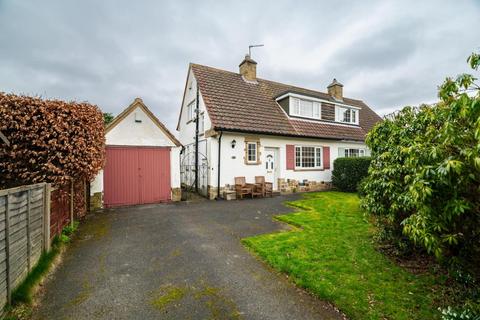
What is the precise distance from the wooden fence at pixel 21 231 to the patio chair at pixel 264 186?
9.02 metres

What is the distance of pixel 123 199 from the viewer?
31.3ft

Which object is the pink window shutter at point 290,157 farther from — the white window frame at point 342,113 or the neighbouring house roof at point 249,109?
the white window frame at point 342,113

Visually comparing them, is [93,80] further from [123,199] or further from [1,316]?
[1,316]

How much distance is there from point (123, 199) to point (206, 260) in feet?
22.3

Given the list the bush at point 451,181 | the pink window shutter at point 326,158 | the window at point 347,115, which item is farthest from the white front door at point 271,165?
the bush at point 451,181

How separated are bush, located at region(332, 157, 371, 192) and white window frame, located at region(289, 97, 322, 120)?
3657 mm

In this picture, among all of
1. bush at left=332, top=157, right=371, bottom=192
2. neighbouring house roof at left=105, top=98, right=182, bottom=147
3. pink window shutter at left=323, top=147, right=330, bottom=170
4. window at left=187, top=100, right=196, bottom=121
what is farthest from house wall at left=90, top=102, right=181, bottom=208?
bush at left=332, top=157, right=371, bottom=192

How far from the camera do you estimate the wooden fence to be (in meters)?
2.80

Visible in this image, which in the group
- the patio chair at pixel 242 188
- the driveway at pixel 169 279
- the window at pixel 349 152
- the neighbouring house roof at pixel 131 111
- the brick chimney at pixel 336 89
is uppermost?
the brick chimney at pixel 336 89

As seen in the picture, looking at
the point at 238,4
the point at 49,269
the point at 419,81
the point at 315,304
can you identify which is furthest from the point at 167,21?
the point at 419,81

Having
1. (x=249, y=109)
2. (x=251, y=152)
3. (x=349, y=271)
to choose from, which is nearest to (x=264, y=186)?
(x=251, y=152)

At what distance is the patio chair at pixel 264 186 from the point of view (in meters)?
11.9

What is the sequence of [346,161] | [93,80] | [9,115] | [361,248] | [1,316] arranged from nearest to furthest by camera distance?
[1,316], [361,248], [9,115], [346,161], [93,80]

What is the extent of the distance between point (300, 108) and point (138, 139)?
10.9 metres
